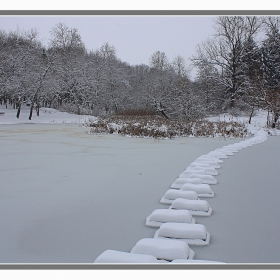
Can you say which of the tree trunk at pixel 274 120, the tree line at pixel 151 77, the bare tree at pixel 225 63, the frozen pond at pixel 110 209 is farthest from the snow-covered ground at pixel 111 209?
the bare tree at pixel 225 63

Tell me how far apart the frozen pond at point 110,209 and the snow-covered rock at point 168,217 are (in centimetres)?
8

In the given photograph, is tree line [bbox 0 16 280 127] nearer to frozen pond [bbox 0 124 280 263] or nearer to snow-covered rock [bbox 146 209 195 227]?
frozen pond [bbox 0 124 280 263]

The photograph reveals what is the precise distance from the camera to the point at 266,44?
43.3 ft

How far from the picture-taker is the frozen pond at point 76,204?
6.93 ft

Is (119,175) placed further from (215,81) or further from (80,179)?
(215,81)

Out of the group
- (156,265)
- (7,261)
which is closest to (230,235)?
(156,265)

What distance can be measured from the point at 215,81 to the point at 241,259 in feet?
82.1

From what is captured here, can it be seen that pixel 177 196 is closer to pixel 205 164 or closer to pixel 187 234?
pixel 187 234

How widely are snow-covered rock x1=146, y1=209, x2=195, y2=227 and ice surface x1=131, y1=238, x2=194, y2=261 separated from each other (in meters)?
0.43

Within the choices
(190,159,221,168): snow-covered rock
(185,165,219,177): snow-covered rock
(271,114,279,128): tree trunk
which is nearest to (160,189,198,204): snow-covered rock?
(185,165,219,177): snow-covered rock

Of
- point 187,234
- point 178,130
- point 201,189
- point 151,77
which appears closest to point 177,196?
point 201,189

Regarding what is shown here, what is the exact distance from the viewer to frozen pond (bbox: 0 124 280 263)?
206 centimetres
